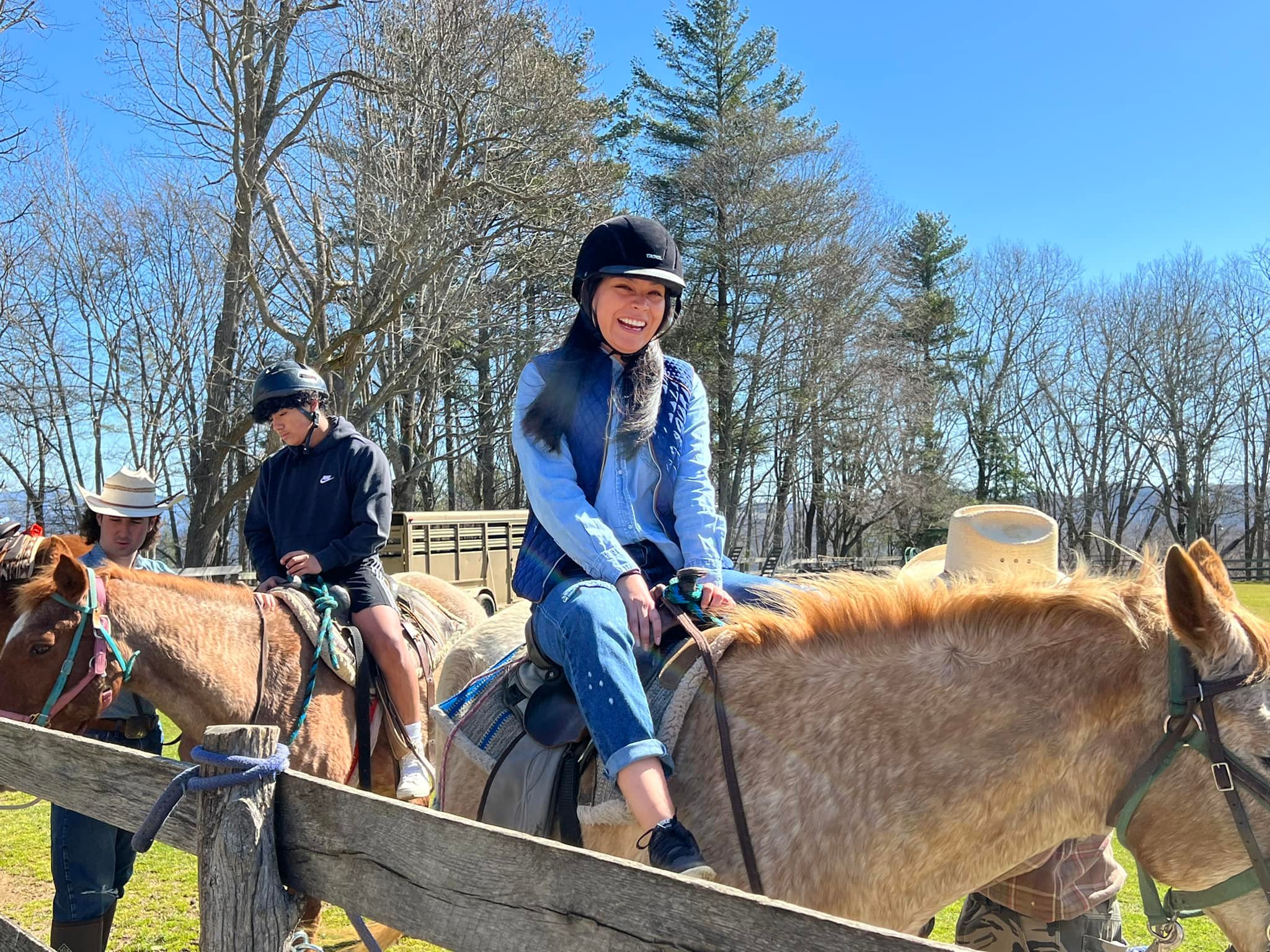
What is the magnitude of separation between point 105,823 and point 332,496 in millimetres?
1836

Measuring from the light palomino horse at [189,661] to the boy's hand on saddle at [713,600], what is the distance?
2.36 m

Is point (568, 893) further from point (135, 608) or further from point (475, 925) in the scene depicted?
point (135, 608)

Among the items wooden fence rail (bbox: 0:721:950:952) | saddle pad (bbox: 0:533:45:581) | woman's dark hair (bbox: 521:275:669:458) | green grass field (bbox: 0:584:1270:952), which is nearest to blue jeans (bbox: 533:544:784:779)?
woman's dark hair (bbox: 521:275:669:458)

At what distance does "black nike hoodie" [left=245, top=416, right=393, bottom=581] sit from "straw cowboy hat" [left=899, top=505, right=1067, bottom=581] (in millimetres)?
2497

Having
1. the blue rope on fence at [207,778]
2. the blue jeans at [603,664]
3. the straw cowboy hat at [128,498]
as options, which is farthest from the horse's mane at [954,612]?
the straw cowboy hat at [128,498]

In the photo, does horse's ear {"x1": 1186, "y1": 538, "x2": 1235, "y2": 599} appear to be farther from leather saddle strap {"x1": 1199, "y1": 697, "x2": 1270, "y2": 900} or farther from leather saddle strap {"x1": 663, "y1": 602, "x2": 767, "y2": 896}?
leather saddle strap {"x1": 663, "y1": 602, "x2": 767, "y2": 896}

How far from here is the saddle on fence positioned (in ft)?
7.03

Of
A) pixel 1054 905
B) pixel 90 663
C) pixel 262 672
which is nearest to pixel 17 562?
pixel 90 663

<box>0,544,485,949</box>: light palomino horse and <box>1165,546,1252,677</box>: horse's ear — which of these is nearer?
<box>1165,546,1252,677</box>: horse's ear

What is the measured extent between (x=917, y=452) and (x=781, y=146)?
37.7 ft

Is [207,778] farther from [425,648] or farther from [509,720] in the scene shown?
[425,648]

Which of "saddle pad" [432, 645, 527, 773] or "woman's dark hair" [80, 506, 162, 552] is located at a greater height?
"woman's dark hair" [80, 506, 162, 552]

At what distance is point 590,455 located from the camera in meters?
2.47

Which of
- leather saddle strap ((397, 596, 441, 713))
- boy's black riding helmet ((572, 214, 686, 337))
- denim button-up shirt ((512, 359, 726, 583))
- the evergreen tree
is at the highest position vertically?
the evergreen tree
